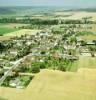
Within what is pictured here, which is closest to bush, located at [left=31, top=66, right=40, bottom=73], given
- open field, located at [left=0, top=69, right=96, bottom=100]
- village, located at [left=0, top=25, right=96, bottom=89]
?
village, located at [left=0, top=25, right=96, bottom=89]

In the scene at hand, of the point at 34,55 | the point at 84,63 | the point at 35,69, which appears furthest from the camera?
the point at 34,55

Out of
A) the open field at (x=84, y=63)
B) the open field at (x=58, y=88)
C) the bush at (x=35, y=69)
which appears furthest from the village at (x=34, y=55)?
the open field at (x=58, y=88)

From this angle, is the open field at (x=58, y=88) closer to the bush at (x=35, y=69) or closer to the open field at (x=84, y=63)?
the bush at (x=35, y=69)

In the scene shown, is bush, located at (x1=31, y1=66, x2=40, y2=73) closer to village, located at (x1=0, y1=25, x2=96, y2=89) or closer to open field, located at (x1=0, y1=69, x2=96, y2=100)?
village, located at (x1=0, y1=25, x2=96, y2=89)

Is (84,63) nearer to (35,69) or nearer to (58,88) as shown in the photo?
(35,69)

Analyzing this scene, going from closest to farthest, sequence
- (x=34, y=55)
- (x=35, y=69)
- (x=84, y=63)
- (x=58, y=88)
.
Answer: (x=58, y=88)
(x=35, y=69)
(x=84, y=63)
(x=34, y=55)

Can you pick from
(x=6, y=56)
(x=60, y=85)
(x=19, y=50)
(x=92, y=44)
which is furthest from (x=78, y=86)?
(x=92, y=44)

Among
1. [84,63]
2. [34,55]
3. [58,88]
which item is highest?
[58,88]

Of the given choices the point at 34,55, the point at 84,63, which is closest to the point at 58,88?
the point at 84,63

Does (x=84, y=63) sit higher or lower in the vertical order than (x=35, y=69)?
lower

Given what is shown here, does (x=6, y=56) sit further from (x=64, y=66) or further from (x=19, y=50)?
(x=64, y=66)
